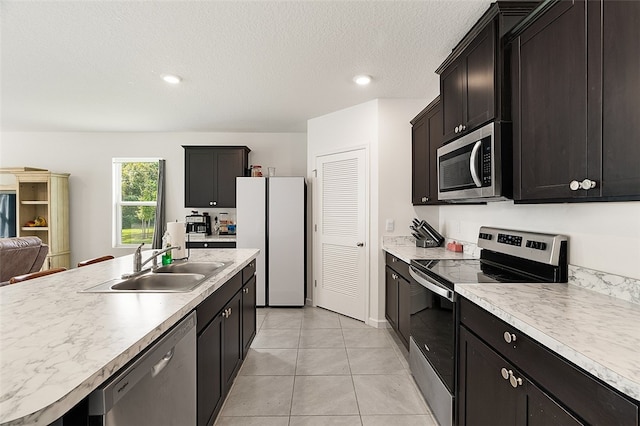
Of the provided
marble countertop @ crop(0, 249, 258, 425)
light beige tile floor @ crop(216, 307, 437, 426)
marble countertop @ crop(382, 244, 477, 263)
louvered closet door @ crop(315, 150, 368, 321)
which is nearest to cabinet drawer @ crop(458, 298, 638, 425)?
light beige tile floor @ crop(216, 307, 437, 426)

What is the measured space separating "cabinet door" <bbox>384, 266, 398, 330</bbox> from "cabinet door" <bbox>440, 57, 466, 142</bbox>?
4.62 feet

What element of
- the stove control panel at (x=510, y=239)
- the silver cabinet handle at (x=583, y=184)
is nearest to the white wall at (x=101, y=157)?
the stove control panel at (x=510, y=239)

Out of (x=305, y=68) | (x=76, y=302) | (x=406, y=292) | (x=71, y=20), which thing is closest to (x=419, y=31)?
(x=305, y=68)

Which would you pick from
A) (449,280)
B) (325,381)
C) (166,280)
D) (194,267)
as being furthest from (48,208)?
(449,280)

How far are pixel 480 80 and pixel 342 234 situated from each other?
236cm

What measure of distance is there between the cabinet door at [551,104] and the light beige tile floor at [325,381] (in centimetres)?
159

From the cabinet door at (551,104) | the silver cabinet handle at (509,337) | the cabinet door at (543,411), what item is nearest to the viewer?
the cabinet door at (543,411)

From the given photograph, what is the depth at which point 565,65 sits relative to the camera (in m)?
1.31

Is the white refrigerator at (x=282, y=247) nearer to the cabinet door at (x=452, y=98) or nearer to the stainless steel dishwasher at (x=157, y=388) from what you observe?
the cabinet door at (x=452, y=98)

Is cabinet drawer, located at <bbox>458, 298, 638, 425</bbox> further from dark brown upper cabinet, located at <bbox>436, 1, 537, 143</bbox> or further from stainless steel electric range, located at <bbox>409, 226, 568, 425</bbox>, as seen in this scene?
Result: dark brown upper cabinet, located at <bbox>436, 1, 537, 143</bbox>

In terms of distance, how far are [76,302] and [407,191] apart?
10.2 feet

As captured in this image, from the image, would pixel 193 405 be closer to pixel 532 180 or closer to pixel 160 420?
pixel 160 420

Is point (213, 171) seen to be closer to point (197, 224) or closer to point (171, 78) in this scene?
point (197, 224)

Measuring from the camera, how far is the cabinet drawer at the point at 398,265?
2590 millimetres
